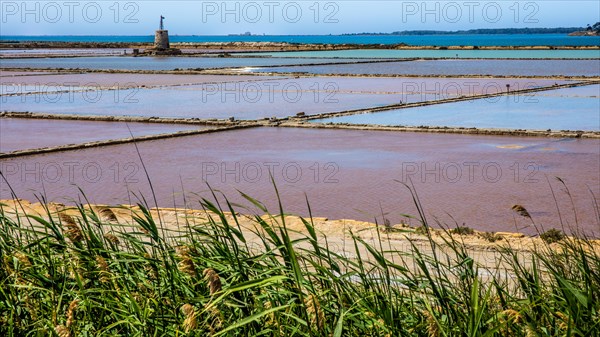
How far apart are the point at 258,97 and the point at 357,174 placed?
43.5ft

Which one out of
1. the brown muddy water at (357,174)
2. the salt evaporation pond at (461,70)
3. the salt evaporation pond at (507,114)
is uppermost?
the salt evaporation pond at (461,70)

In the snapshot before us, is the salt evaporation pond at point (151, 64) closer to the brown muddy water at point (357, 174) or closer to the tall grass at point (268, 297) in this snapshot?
the brown muddy water at point (357, 174)

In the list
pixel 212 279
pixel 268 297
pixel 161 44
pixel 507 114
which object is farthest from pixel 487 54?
pixel 212 279

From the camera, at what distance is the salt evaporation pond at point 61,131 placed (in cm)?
1494

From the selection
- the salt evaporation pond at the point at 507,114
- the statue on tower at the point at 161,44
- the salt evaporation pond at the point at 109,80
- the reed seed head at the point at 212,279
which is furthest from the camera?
the statue on tower at the point at 161,44

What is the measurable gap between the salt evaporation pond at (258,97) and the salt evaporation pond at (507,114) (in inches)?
59.9

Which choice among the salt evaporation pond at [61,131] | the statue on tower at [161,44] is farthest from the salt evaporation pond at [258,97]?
the statue on tower at [161,44]

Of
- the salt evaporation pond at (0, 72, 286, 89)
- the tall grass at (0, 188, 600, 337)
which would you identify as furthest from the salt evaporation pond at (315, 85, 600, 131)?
the tall grass at (0, 188, 600, 337)

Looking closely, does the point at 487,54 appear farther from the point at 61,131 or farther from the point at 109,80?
the point at 61,131

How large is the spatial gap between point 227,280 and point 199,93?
75.3 ft

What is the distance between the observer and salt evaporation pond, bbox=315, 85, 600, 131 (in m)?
16.8

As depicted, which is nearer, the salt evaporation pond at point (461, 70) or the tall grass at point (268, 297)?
the tall grass at point (268, 297)

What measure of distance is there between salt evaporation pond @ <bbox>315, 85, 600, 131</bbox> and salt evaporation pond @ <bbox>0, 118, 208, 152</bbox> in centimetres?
352

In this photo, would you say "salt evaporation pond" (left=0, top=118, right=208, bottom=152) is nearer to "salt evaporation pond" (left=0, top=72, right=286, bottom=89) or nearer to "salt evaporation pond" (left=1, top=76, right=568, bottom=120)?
"salt evaporation pond" (left=1, top=76, right=568, bottom=120)
